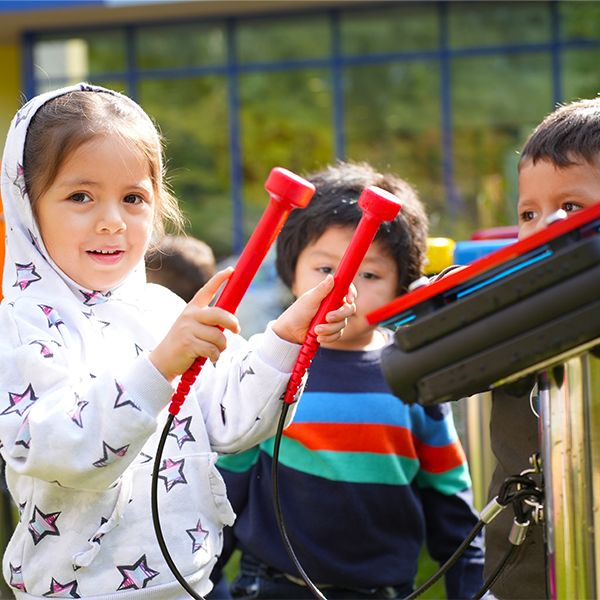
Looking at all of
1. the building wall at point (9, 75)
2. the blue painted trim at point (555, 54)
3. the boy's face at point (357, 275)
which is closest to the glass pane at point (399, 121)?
the blue painted trim at point (555, 54)

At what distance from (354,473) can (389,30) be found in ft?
33.3

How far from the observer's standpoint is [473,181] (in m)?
11.8

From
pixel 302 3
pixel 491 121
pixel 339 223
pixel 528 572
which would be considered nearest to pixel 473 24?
pixel 491 121

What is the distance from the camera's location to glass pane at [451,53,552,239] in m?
11.8

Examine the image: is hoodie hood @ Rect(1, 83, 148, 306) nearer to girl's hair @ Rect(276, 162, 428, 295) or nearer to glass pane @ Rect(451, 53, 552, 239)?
A: girl's hair @ Rect(276, 162, 428, 295)

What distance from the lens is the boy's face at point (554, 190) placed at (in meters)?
2.00

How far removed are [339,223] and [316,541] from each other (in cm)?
79

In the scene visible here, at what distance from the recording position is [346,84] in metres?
12.3

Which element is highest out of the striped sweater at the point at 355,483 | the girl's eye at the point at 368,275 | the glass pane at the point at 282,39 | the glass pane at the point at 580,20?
the glass pane at the point at 282,39

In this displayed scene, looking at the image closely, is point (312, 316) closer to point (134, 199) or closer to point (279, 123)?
point (134, 199)

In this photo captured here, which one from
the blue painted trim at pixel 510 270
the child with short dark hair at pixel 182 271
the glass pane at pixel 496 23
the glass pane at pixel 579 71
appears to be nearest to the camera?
the blue painted trim at pixel 510 270

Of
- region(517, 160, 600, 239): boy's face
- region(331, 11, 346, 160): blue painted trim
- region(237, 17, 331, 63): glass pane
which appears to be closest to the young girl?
region(517, 160, 600, 239): boy's face

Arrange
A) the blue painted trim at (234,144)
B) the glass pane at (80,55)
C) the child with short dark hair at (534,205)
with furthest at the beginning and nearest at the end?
the glass pane at (80,55)
the blue painted trim at (234,144)
the child with short dark hair at (534,205)

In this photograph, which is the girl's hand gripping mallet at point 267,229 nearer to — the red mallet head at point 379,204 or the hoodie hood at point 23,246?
the red mallet head at point 379,204
